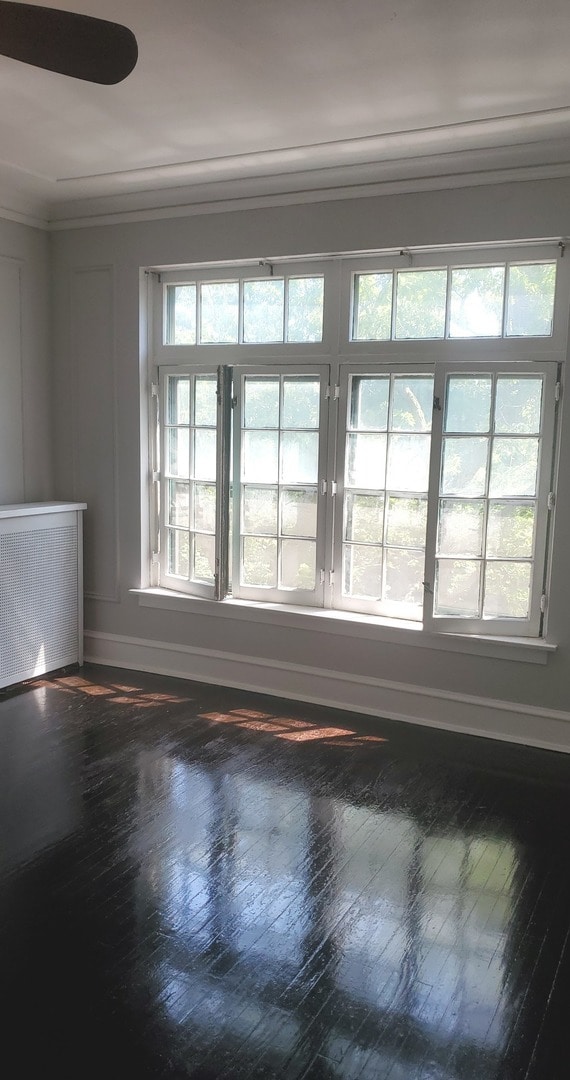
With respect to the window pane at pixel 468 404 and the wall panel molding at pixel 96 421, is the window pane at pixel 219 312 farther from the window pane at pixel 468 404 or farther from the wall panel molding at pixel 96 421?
the window pane at pixel 468 404

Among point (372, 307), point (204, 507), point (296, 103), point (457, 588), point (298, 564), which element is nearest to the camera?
point (296, 103)

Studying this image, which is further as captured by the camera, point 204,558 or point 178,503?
point 178,503

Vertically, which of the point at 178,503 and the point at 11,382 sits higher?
the point at 11,382

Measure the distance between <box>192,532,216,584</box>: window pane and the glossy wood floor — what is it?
108cm

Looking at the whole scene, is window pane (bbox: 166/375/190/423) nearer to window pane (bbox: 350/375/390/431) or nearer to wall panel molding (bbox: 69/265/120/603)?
wall panel molding (bbox: 69/265/120/603)

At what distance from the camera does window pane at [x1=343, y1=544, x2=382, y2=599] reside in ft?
14.3

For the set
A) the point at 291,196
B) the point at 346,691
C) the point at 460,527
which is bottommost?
the point at 346,691

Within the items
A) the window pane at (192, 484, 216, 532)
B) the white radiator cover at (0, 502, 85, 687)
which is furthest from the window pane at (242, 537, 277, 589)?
the white radiator cover at (0, 502, 85, 687)

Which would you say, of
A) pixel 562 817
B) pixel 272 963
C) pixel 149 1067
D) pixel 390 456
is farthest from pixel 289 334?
pixel 149 1067

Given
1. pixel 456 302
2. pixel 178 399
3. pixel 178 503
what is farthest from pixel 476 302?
pixel 178 503

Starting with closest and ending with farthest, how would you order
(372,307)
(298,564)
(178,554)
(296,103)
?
(296,103), (372,307), (298,564), (178,554)

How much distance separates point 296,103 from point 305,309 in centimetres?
128

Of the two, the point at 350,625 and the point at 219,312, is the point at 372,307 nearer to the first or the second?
the point at 219,312

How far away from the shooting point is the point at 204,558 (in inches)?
191
